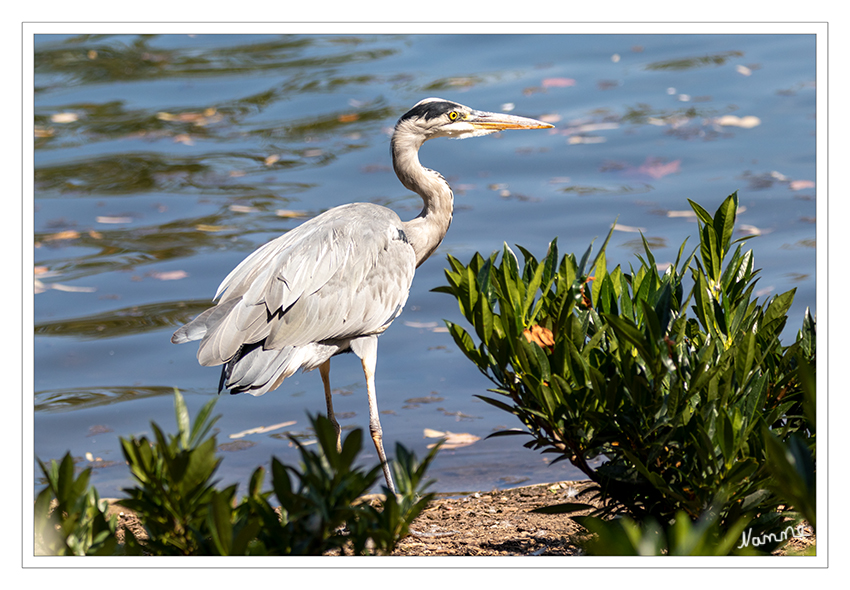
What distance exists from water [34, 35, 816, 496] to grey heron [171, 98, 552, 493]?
1089mm

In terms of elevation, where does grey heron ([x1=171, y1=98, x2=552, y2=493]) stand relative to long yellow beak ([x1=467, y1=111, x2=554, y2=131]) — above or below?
below

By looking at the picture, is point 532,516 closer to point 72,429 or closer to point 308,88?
point 72,429

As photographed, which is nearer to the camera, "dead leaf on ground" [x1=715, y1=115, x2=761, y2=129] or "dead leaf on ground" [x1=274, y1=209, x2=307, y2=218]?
"dead leaf on ground" [x1=274, y1=209, x2=307, y2=218]

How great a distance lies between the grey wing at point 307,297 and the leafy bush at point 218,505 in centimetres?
179

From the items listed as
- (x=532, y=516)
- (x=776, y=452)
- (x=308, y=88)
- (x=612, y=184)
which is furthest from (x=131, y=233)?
(x=776, y=452)

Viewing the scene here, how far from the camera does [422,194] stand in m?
5.25

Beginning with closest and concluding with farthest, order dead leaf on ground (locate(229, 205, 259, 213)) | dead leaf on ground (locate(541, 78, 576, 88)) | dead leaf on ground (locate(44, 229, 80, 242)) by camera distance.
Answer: dead leaf on ground (locate(44, 229, 80, 242)), dead leaf on ground (locate(229, 205, 259, 213)), dead leaf on ground (locate(541, 78, 576, 88))

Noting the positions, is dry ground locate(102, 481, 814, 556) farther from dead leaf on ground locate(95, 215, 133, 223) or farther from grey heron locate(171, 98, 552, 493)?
dead leaf on ground locate(95, 215, 133, 223)

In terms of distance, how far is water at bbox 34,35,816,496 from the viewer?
19.5ft

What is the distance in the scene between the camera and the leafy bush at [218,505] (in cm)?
209

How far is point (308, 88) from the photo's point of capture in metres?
11.9

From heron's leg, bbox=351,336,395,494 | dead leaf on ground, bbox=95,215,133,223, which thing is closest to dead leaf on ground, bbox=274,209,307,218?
dead leaf on ground, bbox=95,215,133,223

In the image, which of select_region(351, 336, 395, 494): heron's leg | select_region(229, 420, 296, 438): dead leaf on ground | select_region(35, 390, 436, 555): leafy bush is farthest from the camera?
select_region(229, 420, 296, 438): dead leaf on ground

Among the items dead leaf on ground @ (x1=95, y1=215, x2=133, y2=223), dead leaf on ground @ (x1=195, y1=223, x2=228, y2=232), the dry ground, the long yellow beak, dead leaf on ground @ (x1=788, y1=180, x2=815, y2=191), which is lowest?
the dry ground
